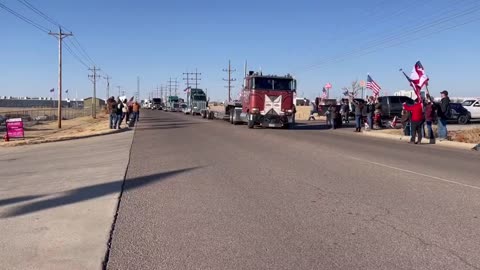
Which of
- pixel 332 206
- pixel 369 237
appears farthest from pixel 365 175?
pixel 369 237

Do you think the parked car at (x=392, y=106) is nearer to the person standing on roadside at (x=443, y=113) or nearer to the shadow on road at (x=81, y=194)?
the person standing on roadside at (x=443, y=113)

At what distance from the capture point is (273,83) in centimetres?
3134

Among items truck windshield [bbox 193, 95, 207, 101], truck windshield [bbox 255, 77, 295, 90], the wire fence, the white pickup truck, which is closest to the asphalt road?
truck windshield [bbox 255, 77, 295, 90]

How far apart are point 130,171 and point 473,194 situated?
7565mm

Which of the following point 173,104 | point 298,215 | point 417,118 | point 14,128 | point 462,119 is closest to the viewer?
point 298,215

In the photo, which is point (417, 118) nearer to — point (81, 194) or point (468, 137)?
point (468, 137)

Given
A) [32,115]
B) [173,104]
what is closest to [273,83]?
[32,115]

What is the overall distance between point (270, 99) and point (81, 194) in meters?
22.2

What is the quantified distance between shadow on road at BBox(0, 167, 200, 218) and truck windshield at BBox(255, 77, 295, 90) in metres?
19.3

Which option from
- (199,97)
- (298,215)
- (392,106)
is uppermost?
(199,97)

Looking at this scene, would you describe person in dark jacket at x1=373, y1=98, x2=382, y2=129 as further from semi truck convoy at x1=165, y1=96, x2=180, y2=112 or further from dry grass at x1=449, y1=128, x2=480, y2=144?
semi truck convoy at x1=165, y1=96, x2=180, y2=112

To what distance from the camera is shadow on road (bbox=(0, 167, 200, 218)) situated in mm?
8594

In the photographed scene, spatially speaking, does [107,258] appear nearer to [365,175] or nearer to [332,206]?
[332,206]

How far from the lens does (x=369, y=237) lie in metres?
6.57
